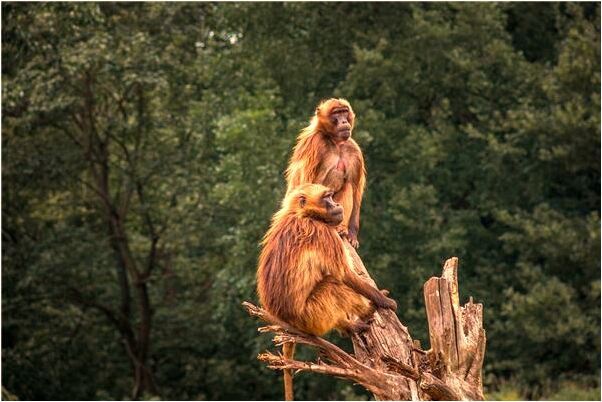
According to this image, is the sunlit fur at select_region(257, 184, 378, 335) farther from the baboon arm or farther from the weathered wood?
the weathered wood

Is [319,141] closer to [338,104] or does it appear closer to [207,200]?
[338,104]

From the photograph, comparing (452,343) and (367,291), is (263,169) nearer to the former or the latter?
(367,291)

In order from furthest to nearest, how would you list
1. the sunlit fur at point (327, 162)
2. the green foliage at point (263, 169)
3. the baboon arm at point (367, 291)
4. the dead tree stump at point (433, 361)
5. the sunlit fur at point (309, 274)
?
the green foliage at point (263, 169)
the sunlit fur at point (327, 162)
the baboon arm at point (367, 291)
the sunlit fur at point (309, 274)
the dead tree stump at point (433, 361)

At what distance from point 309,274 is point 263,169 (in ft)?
42.4

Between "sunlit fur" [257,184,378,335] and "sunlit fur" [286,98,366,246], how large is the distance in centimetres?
204

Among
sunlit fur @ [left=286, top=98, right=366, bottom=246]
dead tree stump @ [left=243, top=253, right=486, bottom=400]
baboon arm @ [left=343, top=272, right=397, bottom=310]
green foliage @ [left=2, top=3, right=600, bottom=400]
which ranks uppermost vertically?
green foliage @ [left=2, top=3, right=600, bottom=400]

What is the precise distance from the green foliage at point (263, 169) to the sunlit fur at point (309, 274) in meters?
12.1

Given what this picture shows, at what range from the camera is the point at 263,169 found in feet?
65.8

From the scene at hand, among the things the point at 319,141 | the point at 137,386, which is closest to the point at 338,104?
the point at 319,141

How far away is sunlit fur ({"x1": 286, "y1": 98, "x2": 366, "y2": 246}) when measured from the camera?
950 cm

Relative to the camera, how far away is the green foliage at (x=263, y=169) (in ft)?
67.3

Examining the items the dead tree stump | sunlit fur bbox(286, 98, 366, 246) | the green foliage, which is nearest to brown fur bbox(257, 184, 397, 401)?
the dead tree stump

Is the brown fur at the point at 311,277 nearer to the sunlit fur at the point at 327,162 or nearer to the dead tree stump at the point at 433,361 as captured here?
the dead tree stump at the point at 433,361

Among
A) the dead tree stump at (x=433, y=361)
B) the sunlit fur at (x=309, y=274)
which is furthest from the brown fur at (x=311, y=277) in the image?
the dead tree stump at (x=433, y=361)
